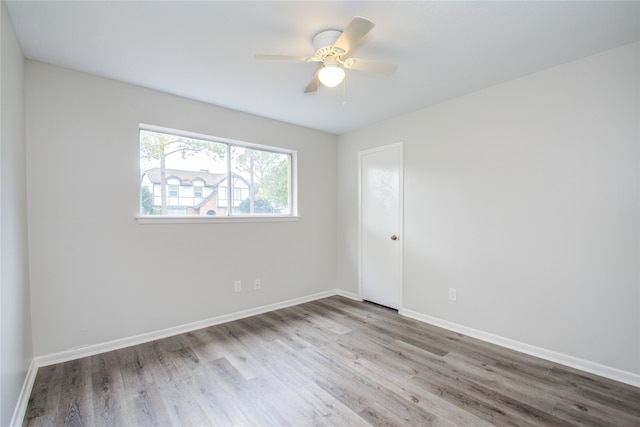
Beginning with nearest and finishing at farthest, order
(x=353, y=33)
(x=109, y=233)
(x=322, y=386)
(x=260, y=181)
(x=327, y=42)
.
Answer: (x=353, y=33) → (x=327, y=42) → (x=322, y=386) → (x=109, y=233) → (x=260, y=181)

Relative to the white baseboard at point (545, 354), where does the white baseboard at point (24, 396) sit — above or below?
above

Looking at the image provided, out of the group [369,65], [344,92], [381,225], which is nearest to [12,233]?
[369,65]

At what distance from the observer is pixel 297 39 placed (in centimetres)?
202

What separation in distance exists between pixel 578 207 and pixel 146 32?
347 cm

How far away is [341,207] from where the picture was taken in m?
4.41

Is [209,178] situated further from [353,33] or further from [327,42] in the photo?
[353,33]

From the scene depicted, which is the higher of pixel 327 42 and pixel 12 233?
pixel 327 42

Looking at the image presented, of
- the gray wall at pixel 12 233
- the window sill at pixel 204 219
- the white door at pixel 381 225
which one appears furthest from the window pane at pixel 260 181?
the gray wall at pixel 12 233

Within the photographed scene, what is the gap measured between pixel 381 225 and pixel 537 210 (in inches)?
67.8

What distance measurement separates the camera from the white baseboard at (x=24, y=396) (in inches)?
64.7

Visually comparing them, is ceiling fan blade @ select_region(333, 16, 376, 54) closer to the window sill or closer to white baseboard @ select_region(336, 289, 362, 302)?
the window sill

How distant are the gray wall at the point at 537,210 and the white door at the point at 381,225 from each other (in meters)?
0.19

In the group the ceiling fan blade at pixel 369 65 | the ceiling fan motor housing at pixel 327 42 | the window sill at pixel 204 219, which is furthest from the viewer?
the window sill at pixel 204 219

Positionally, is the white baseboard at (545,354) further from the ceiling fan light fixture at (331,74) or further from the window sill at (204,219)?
the ceiling fan light fixture at (331,74)
